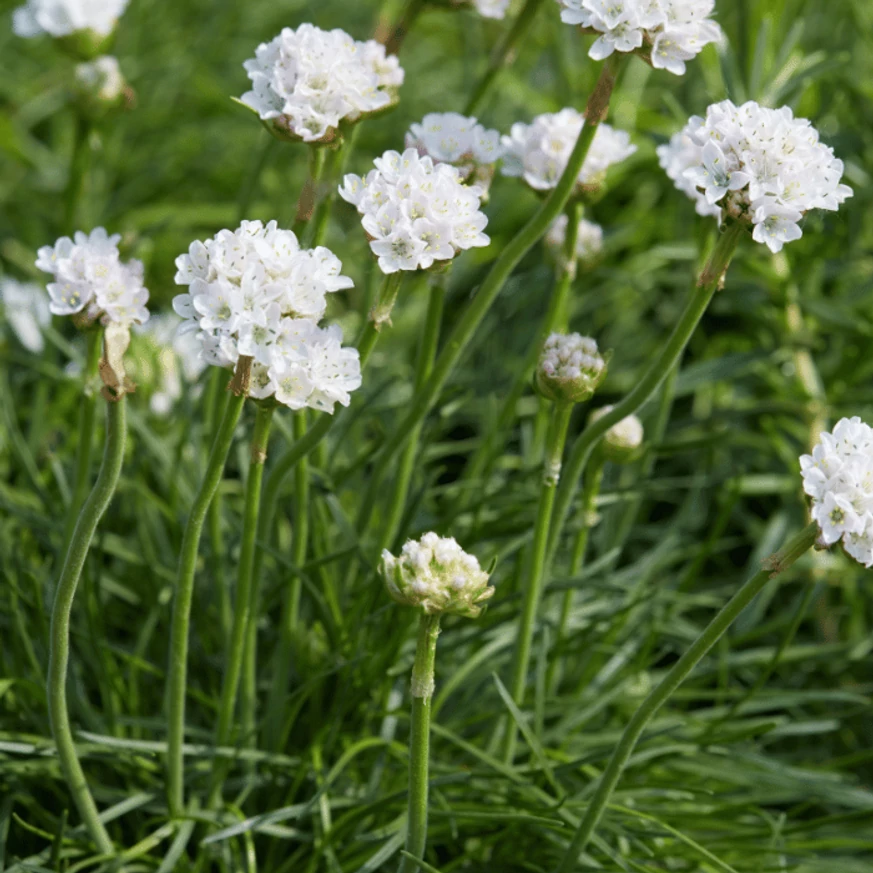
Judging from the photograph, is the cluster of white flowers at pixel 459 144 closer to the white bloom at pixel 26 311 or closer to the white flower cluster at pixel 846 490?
the white flower cluster at pixel 846 490

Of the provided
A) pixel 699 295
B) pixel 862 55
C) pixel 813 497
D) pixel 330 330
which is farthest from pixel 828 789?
pixel 862 55

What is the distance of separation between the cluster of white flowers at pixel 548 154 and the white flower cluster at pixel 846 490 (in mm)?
640

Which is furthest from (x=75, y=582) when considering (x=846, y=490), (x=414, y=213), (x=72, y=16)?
(x=72, y=16)

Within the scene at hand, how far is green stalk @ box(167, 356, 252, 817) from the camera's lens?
4.17 ft

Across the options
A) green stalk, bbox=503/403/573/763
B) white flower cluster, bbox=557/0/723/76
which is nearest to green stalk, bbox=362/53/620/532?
white flower cluster, bbox=557/0/723/76

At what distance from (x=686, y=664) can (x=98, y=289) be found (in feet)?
Answer: 2.71

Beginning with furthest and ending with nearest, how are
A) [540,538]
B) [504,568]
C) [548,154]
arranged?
[504,568]
[548,154]
[540,538]

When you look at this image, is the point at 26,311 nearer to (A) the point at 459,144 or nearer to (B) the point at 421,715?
(A) the point at 459,144

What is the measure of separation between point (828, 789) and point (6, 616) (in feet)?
4.56

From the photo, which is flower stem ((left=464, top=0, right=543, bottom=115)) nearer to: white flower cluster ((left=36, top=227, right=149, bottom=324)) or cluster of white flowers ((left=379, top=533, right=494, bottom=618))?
white flower cluster ((left=36, top=227, right=149, bottom=324))

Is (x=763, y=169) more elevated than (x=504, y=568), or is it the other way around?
(x=763, y=169)

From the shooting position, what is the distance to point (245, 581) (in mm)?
1521

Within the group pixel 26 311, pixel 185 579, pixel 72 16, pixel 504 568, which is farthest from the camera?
pixel 26 311

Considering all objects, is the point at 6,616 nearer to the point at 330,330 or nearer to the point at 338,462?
the point at 338,462
